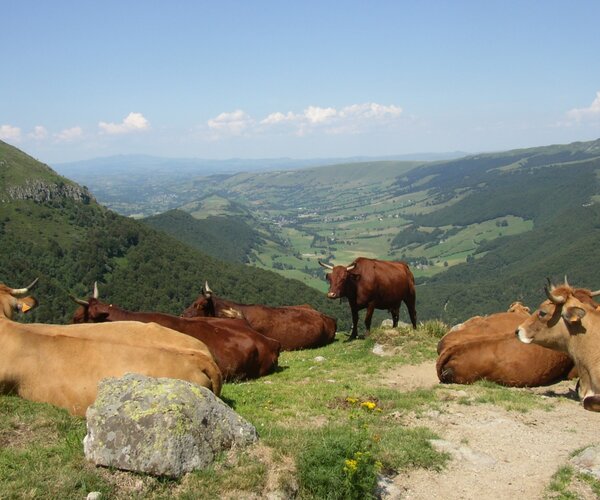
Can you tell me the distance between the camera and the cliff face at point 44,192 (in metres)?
159

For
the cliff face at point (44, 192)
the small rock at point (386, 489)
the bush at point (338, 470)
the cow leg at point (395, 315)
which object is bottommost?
the cow leg at point (395, 315)

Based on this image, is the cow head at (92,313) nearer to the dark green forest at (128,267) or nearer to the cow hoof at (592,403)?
the cow hoof at (592,403)

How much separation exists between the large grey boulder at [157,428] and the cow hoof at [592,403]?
6459mm

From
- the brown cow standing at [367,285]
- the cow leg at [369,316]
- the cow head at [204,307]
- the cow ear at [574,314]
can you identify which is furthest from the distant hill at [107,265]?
the cow ear at [574,314]

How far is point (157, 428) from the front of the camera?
6082 millimetres

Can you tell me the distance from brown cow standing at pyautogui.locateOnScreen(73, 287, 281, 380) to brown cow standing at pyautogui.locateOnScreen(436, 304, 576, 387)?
4.28m

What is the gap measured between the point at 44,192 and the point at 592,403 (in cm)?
18007

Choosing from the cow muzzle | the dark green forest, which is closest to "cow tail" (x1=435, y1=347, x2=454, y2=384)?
the cow muzzle

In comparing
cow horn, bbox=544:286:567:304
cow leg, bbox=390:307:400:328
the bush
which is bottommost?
cow leg, bbox=390:307:400:328

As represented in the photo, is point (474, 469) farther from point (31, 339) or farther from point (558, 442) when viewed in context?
point (31, 339)

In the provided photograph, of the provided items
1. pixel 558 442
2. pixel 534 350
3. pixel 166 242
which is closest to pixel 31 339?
pixel 558 442

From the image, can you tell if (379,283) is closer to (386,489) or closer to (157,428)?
(386,489)

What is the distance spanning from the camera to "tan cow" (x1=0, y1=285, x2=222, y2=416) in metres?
7.96

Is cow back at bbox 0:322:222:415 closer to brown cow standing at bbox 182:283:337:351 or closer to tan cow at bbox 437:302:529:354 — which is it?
tan cow at bbox 437:302:529:354
